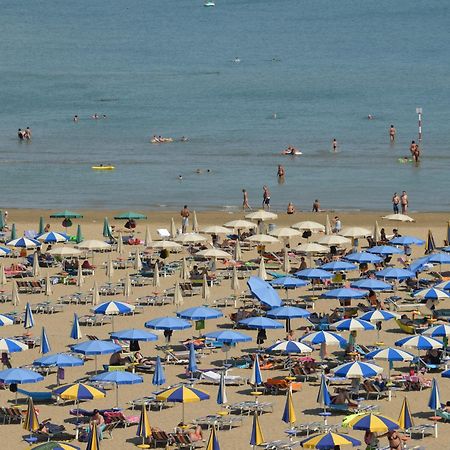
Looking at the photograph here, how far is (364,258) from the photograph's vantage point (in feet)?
139

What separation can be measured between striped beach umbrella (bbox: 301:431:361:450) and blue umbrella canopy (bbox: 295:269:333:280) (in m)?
14.7

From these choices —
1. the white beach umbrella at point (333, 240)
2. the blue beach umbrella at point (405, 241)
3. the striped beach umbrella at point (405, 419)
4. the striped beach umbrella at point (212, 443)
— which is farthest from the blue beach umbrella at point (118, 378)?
the blue beach umbrella at point (405, 241)

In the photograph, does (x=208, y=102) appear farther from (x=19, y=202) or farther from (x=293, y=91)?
(x=19, y=202)

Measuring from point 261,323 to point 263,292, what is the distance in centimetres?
255

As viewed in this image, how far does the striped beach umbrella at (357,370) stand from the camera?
2972 centimetres

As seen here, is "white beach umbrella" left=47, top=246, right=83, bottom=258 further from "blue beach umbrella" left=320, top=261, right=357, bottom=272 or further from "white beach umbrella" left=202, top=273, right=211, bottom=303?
"blue beach umbrella" left=320, top=261, right=357, bottom=272

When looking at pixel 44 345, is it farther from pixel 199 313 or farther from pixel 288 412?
pixel 288 412

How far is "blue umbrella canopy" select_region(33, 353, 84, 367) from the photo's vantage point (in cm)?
3080

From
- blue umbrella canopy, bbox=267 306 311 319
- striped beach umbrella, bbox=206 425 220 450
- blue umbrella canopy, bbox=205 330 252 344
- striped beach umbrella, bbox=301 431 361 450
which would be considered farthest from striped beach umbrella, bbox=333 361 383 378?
blue umbrella canopy, bbox=267 306 311 319

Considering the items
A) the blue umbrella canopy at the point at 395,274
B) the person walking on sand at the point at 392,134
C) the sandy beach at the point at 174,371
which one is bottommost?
the sandy beach at the point at 174,371

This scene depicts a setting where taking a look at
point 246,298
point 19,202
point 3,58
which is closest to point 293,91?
point 3,58

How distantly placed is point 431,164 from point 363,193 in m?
12.5

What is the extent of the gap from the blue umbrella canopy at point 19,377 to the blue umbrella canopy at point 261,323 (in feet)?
21.8

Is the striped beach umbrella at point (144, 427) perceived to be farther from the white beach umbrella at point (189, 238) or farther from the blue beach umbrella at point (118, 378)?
the white beach umbrella at point (189, 238)
